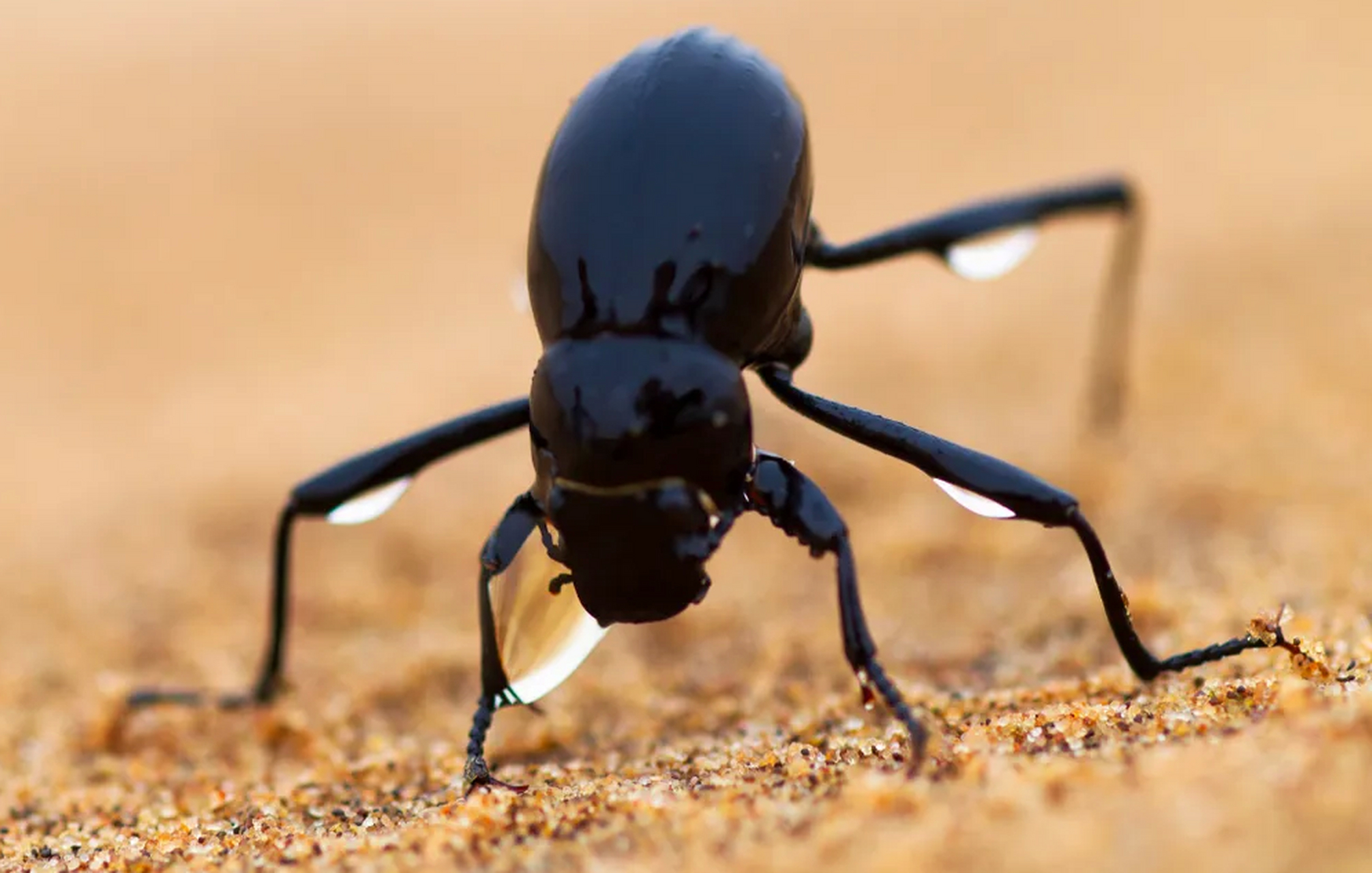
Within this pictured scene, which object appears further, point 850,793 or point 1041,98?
point 1041,98

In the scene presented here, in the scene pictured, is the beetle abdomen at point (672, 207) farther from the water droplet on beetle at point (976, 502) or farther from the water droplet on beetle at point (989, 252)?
the water droplet on beetle at point (989, 252)

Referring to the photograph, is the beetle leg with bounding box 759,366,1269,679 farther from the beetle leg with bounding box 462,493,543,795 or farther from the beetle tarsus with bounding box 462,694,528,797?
the beetle tarsus with bounding box 462,694,528,797

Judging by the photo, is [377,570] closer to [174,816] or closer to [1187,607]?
[174,816]

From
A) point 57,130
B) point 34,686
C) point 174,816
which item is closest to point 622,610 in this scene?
point 174,816

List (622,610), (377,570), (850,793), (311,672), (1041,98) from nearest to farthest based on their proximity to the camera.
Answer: (850,793)
(622,610)
(311,672)
(377,570)
(1041,98)

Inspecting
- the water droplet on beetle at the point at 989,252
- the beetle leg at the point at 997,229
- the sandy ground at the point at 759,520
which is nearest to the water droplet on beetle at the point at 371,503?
the sandy ground at the point at 759,520
